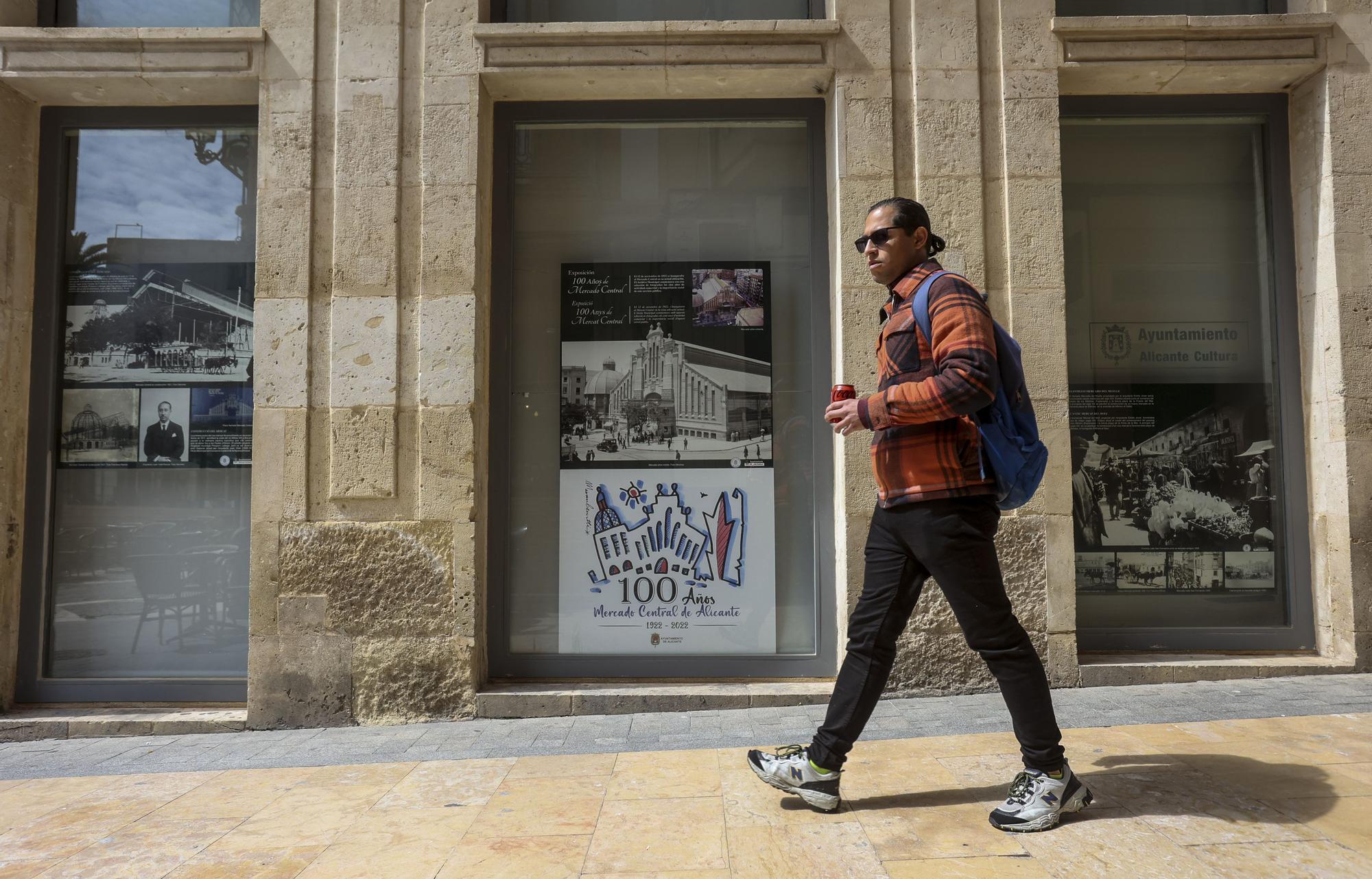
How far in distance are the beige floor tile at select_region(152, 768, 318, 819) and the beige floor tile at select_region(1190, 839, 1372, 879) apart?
339 cm

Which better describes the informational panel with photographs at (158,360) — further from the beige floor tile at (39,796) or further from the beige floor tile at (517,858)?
the beige floor tile at (517,858)

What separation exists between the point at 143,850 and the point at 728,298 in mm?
3991

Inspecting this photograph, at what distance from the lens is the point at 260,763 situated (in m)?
4.16

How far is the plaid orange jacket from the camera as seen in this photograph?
2.87m

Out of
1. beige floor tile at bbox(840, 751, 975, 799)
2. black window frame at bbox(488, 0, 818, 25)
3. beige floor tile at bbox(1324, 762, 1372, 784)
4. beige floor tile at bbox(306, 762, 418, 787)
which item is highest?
black window frame at bbox(488, 0, 818, 25)

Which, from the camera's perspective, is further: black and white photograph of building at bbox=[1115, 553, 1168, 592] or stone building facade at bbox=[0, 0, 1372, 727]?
black and white photograph of building at bbox=[1115, 553, 1168, 592]

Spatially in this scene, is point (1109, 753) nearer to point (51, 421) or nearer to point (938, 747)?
point (938, 747)

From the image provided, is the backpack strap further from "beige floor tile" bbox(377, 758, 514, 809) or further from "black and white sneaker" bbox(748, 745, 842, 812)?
"beige floor tile" bbox(377, 758, 514, 809)

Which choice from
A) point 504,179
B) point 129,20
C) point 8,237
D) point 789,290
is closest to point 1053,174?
point 789,290

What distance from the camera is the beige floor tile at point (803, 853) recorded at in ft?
8.79

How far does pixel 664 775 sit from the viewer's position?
3.65 m

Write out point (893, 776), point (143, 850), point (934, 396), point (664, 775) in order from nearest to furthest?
point (934, 396), point (143, 850), point (893, 776), point (664, 775)

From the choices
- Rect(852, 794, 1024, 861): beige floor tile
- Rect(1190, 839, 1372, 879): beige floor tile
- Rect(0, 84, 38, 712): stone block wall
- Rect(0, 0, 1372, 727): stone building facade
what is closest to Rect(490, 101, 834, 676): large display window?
Rect(0, 0, 1372, 727): stone building facade

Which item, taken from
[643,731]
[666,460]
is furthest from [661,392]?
[643,731]
